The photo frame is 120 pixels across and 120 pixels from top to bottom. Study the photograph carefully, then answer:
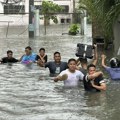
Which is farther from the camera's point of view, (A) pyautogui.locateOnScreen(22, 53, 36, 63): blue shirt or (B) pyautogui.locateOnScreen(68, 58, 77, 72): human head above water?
(A) pyautogui.locateOnScreen(22, 53, 36, 63): blue shirt

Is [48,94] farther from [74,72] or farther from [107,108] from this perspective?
[107,108]

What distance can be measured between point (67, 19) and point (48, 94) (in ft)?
208

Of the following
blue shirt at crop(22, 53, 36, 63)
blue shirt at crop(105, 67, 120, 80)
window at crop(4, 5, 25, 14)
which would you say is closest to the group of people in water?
blue shirt at crop(105, 67, 120, 80)

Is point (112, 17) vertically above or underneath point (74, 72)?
above

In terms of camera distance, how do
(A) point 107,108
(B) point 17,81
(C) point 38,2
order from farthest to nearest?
(C) point 38,2, (B) point 17,81, (A) point 107,108

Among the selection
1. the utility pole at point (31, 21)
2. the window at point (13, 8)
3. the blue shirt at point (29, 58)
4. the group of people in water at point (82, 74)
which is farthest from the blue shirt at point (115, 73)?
the window at point (13, 8)

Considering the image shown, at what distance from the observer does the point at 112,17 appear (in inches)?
669

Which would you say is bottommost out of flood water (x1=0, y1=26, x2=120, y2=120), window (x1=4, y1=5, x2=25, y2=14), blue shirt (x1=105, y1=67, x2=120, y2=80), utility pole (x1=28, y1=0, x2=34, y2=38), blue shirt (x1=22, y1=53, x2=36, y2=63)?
flood water (x1=0, y1=26, x2=120, y2=120)

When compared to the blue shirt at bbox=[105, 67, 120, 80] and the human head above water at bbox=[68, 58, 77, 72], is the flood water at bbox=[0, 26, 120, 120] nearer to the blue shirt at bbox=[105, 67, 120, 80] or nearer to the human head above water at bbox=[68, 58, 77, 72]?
the blue shirt at bbox=[105, 67, 120, 80]

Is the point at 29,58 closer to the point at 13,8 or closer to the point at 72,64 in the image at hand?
the point at 72,64

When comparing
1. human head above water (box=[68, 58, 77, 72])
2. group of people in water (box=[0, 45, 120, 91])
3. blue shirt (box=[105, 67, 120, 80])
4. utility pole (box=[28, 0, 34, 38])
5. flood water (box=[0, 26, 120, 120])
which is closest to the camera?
flood water (box=[0, 26, 120, 120])

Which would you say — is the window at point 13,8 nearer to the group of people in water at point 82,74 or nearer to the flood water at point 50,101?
the group of people in water at point 82,74

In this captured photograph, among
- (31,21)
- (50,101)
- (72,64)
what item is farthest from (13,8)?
(50,101)

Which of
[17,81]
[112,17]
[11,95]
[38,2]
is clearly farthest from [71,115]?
[38,2]
